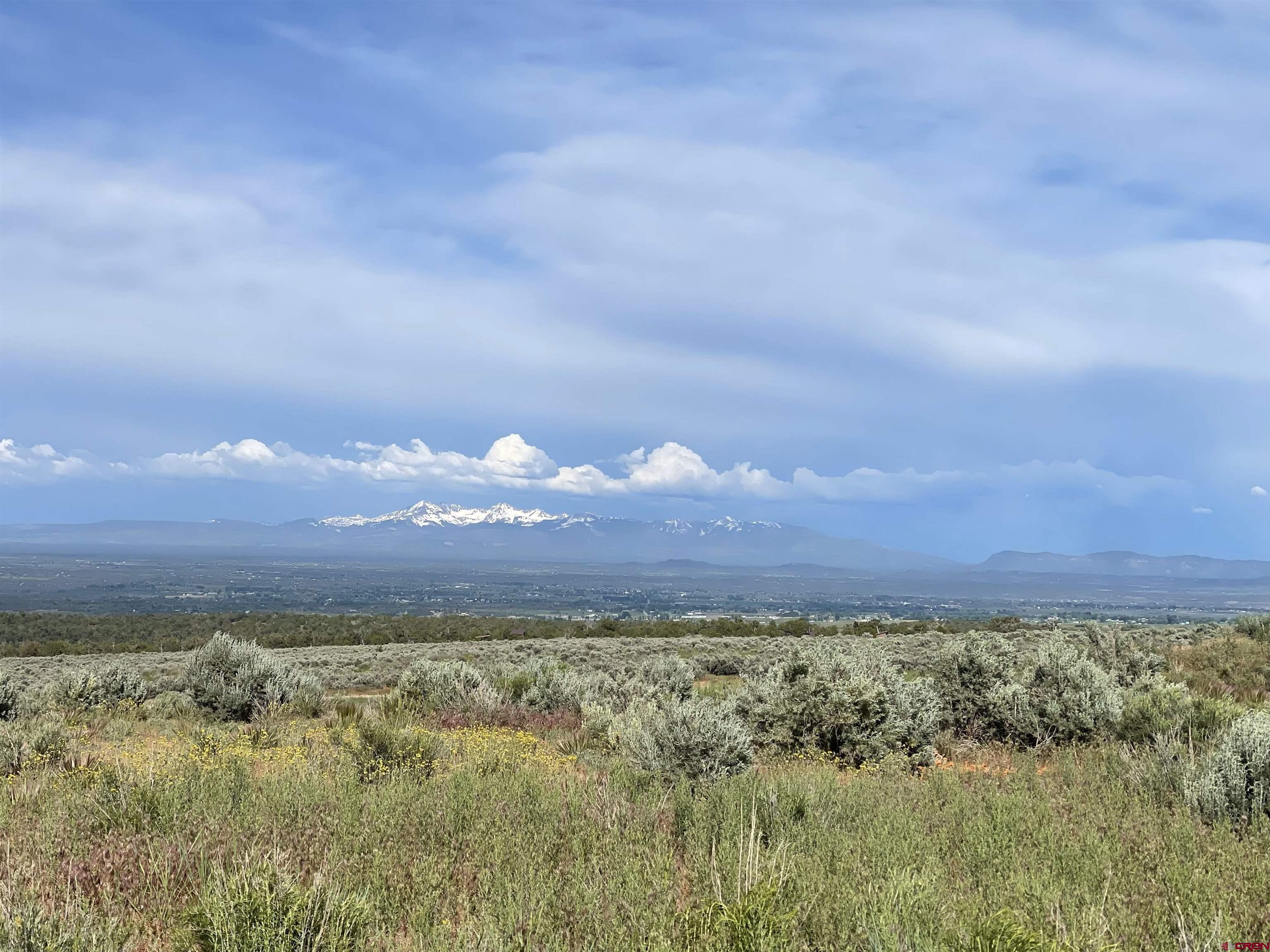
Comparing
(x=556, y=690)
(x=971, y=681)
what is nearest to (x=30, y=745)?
(x=556, y=690)

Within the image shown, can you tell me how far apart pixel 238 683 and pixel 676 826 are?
11.9 metres

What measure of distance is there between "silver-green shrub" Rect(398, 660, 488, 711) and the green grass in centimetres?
752

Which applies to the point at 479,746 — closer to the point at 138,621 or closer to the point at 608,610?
the point at 138,621

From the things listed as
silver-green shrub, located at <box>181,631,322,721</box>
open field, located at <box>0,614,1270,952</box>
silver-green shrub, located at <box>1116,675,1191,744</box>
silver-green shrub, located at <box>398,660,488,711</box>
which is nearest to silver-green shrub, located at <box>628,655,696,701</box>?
open field, located at <box>0,614,1270,952</box>

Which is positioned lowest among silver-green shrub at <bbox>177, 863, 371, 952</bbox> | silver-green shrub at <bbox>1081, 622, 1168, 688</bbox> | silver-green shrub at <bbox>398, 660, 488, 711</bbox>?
silver-green shrub at <bbox>398, 660, 488, 711</bbox>

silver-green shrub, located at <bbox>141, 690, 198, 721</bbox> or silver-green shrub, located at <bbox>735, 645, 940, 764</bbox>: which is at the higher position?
silver-green shrub, located at <bbox>735, 645, 940, 764</bbox>

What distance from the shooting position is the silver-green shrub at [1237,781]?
21.3 ft

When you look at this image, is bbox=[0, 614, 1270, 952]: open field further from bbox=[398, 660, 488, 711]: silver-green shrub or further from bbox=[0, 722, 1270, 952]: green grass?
bbox=[398, 660, 488, 711]: silver-green shrub

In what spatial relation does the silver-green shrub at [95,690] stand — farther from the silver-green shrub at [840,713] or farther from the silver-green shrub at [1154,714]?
the silver-green shrub at [1154,714]

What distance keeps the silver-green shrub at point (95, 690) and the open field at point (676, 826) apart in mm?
1937

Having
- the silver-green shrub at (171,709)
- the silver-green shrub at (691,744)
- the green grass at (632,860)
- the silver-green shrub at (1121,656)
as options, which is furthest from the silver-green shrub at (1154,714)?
the silver-green shrub at (171,709)

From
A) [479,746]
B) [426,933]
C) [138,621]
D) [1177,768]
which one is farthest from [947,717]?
[138,621]

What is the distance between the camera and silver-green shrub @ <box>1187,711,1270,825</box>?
6484 millimetres

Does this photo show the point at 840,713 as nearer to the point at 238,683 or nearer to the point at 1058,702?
the point at 1058,702
